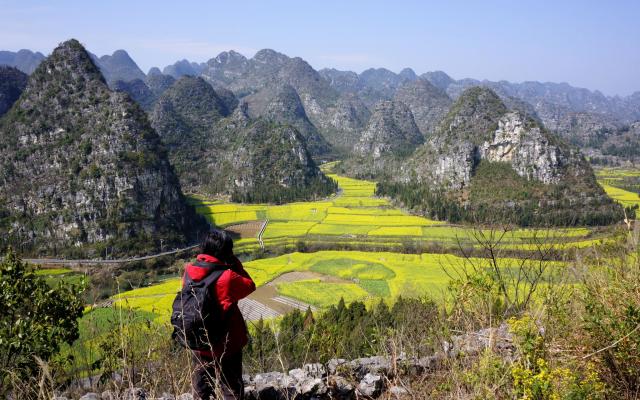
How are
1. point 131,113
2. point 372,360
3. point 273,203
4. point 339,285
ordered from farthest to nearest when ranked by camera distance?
point 273,203 < point 131,113 < point 339,285 < point 372,360

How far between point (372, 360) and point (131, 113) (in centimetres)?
5819

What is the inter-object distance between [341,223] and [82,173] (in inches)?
1259

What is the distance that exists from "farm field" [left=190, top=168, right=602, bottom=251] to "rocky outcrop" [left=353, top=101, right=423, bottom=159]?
45.6 m

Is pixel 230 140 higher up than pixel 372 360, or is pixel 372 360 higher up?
pixel 230 140

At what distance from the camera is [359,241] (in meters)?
45.2

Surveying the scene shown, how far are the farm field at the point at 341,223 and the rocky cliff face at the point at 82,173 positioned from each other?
8.96 m

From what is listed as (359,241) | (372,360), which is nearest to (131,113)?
(359,241)

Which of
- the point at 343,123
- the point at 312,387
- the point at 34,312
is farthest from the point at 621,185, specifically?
the point at 343,123

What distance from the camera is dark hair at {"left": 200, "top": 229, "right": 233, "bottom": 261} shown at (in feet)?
13.0

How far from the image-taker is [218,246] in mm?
3953

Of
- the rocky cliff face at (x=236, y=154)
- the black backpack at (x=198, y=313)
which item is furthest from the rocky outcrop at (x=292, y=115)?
the black backpack at (x=198, y=313)

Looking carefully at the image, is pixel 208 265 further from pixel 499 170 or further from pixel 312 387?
pixel 499 170

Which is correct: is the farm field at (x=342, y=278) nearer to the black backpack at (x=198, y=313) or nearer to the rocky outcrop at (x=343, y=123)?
the black backpack at (x=198, y=313)

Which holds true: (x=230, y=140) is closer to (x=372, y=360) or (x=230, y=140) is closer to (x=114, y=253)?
(x=114, y=253)
